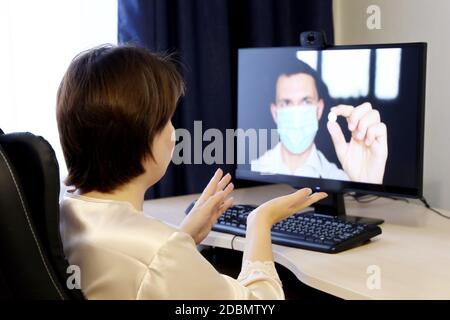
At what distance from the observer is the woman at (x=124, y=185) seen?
1.06m

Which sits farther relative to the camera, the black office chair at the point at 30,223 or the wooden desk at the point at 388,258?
the wooden desk at the point at 388,258

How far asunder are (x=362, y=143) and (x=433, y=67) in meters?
0.51

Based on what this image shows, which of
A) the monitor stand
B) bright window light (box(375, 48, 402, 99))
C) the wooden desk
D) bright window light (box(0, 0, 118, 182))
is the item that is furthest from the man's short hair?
bright window light (box(0, 0, 118, 182))

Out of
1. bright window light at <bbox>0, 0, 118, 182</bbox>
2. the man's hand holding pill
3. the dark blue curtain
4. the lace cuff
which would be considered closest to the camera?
the lace cuff

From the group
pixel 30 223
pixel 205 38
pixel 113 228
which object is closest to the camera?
pixel 30 223

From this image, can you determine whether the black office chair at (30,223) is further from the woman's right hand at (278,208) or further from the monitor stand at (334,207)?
the monitor stand at (334,207)

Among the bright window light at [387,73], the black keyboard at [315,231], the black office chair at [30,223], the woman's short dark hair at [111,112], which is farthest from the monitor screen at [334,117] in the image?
→ the black office chair at [30,223]

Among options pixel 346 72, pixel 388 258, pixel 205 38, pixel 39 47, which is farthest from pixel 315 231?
pixel 39 47

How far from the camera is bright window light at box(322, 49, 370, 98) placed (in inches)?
65.2

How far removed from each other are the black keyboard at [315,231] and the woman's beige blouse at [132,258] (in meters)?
0.42

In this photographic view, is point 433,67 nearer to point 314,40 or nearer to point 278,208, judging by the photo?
point 314,40

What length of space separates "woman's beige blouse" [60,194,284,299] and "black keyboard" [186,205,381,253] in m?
0.42

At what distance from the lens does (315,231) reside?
1.58m

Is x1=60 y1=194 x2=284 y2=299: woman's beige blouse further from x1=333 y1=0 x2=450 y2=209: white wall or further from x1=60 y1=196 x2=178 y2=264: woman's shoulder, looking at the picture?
x1=333 y1=0 x2=450 y2=209: white wall
